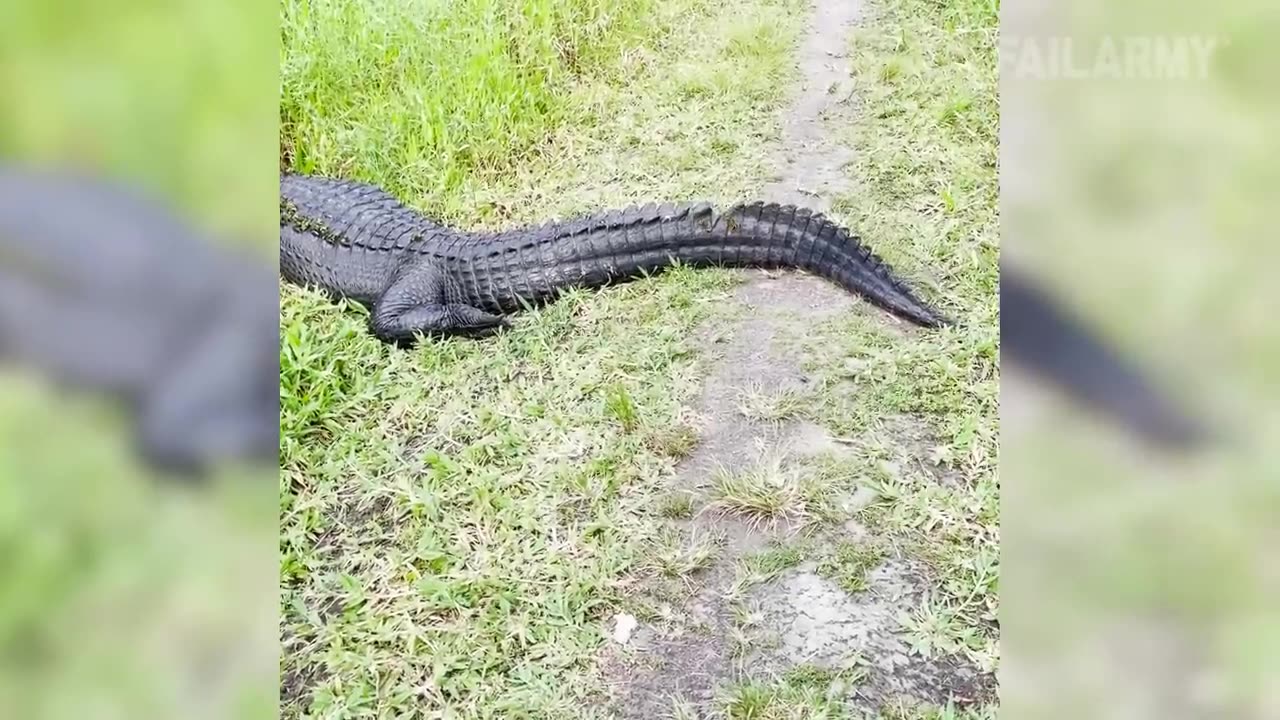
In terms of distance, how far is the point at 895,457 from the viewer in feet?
4.97

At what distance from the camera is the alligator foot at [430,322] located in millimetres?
1849

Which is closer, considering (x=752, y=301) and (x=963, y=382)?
(x=963, y=382)
